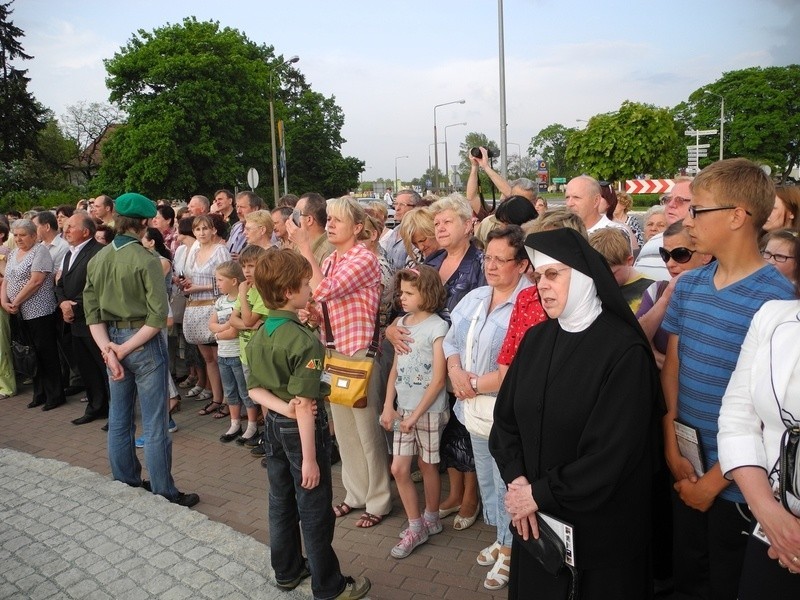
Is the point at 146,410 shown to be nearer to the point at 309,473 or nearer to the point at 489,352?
the point at 309,473

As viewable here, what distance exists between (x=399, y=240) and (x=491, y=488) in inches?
121

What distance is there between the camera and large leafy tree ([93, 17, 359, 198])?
3569 centimetres

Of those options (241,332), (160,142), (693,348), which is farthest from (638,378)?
(160,142)

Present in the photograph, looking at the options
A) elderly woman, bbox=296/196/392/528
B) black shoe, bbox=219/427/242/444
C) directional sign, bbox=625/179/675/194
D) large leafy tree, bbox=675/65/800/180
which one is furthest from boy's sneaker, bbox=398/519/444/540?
large leafy tree, bbox=675/65/800/180

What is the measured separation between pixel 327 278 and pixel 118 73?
129ft

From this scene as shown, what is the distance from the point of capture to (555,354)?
2.43 m

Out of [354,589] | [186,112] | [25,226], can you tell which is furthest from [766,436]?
[186,112]

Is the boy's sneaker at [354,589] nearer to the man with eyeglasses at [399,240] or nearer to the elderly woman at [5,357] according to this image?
the man with eyeglasses at [399,240]

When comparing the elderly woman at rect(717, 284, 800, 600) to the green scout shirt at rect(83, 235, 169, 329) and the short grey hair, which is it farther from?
the short grey hair

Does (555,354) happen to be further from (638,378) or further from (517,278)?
(517,278)

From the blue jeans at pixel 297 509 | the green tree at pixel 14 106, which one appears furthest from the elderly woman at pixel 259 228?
the green tree at pixel 14 106

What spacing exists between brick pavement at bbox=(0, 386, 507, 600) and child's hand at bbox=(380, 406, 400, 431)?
0.74 meters

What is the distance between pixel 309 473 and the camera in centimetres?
314

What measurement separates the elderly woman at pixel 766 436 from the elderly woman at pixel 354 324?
2.54m
